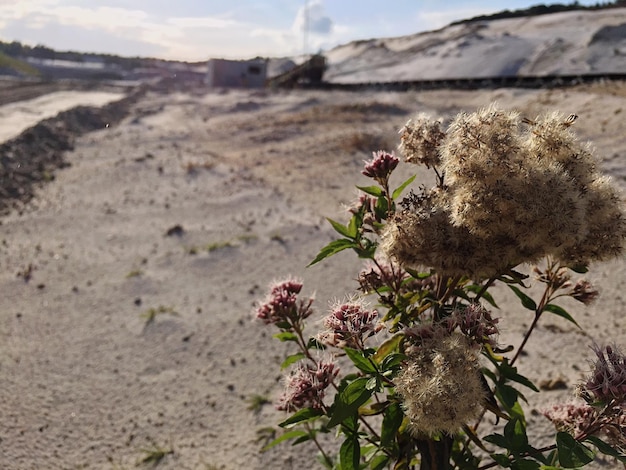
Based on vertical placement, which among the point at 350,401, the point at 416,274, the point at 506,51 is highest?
the point at 506,51

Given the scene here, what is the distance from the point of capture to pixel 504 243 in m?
1.55

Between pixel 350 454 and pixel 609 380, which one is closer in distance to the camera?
pixel 609 380

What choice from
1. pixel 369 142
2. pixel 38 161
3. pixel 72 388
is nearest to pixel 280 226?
pixel 72 388

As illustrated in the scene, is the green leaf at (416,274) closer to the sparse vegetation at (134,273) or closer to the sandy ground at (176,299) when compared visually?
the sandy ground at (176,299)

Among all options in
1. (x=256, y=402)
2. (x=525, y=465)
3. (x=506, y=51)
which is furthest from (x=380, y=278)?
(x=506, y=51)

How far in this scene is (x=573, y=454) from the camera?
1.64 metres

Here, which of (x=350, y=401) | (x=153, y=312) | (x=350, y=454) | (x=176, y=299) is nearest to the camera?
(x=350, y=401)

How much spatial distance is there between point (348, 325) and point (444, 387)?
43 centimetres

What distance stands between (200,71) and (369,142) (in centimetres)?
4668

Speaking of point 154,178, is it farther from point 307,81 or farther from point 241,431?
point 307,81

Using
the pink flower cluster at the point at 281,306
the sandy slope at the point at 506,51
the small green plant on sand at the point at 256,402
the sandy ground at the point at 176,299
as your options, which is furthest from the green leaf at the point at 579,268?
the sandy slope at the point at 506,51

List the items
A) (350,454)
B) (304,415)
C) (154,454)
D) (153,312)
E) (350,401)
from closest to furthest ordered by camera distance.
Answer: (350,401) < (304,415) < (350,454) < (154,454) < (153,312)

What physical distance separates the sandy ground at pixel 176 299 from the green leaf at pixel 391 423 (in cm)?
74

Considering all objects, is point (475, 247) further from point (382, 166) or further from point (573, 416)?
point (573, 416)
